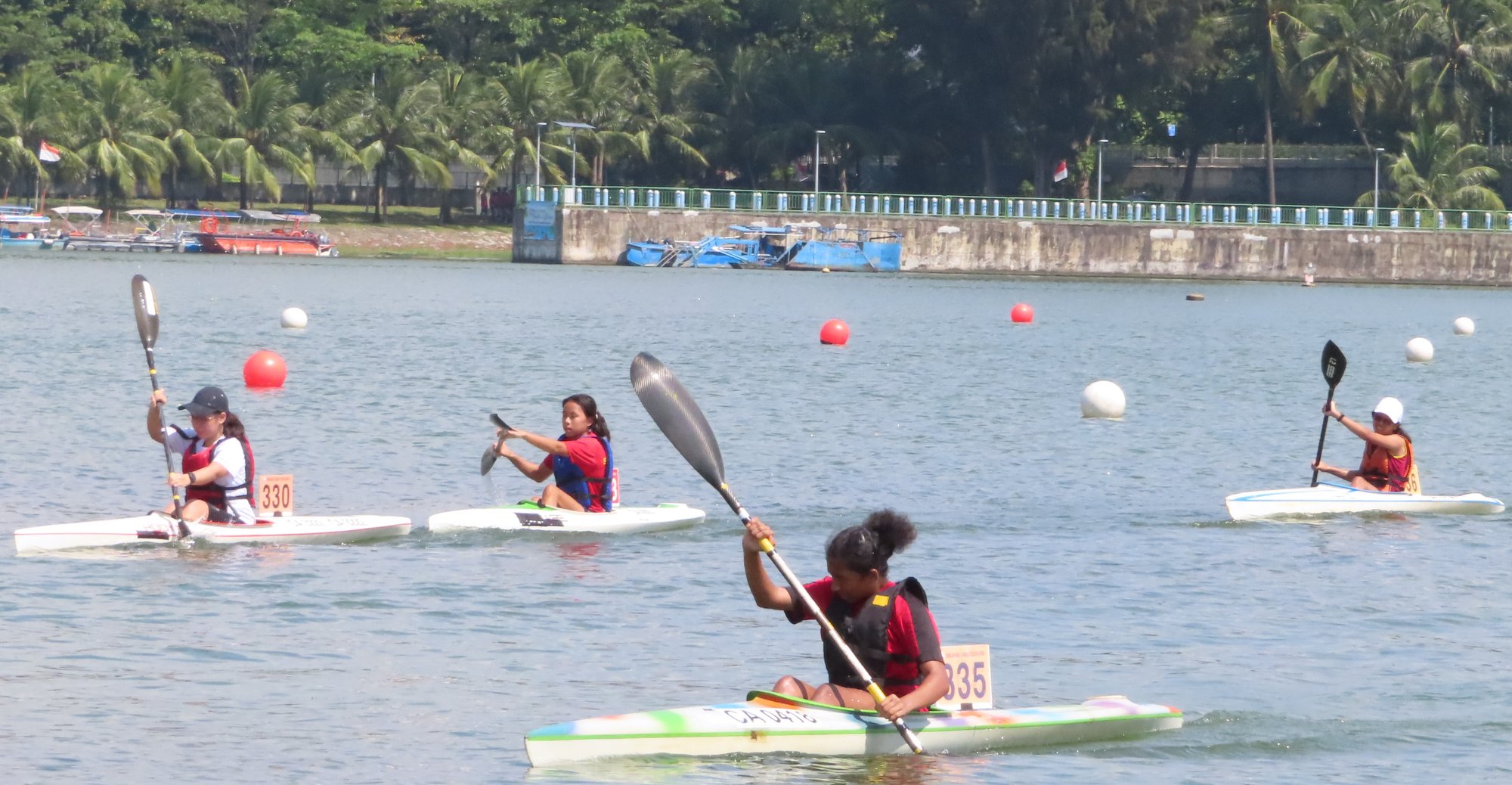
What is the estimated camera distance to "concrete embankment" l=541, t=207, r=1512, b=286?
304 ft

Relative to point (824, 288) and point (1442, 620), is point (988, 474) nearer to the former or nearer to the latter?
point (1442, 620)

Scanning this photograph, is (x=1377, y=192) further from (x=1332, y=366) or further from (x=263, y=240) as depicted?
(x=1332, y=366)

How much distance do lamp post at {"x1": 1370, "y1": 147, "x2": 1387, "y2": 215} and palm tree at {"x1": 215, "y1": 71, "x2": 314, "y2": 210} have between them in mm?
44877

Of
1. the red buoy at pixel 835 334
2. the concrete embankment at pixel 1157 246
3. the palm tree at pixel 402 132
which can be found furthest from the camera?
the palm tree at pixel 402 132

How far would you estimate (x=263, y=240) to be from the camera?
93.2 meters

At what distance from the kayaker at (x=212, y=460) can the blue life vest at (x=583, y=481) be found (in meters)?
2.73

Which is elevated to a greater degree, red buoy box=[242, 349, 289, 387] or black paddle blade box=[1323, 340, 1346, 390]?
black paddle blade box=[1323, 340, 1346, 390]

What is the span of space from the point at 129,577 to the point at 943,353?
3170cm

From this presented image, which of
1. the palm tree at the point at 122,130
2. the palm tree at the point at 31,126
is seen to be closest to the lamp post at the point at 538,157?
the palm tree at the point at 122,130

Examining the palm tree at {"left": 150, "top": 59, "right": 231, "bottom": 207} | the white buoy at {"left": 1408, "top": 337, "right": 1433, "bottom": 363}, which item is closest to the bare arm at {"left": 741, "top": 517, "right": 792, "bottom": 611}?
the white buoy at {"left": 1408, "top": 337, "right": 1433, "bottom": 363}

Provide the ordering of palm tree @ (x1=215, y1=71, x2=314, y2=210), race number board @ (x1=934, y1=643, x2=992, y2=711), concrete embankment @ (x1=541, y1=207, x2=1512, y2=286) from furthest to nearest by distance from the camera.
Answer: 1. concrete embankment @ (x1=541, y1=207, x2=1512, y2=286)
2. palm tree @ (x1=215, y1=71, x2=314, y2=210)
3. race number board @ (x1=934, y1=643, x2=992, y2=711)

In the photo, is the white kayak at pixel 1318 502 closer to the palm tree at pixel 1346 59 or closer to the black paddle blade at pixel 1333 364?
the black paddle blade at pixel 1333 364

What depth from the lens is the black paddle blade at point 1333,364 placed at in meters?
22.4

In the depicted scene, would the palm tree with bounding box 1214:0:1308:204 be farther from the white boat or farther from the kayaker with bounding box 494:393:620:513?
the white boat
